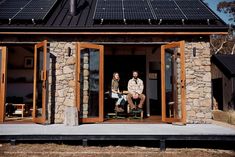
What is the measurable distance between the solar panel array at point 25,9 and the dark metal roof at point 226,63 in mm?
10075

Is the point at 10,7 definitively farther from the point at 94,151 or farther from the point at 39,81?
the point at 94,151

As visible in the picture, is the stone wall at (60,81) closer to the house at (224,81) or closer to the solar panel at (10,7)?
the solar panel at (10,7)

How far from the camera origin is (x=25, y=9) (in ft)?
31.1

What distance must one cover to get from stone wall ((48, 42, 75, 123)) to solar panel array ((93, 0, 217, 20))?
151cm

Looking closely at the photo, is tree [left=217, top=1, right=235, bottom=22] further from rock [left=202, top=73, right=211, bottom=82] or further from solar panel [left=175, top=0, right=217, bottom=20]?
rock [left=202, top=73, right=211, bottom=82]

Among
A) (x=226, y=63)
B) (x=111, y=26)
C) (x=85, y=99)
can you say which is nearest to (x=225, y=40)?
(x=226, y=63)

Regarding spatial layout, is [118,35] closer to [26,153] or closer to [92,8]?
[92,8]

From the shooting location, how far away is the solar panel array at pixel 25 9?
28.7 ft

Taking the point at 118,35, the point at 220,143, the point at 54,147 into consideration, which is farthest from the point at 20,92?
the point at 220,143

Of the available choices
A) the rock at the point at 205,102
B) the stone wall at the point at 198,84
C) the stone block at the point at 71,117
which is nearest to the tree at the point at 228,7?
→ the stone wall at the point at 198,84

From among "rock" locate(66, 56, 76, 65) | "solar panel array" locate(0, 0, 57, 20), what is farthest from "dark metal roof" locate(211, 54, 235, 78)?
"solar panel array" locate(0, 0, 57, 20)

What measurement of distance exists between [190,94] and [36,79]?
15.8ft

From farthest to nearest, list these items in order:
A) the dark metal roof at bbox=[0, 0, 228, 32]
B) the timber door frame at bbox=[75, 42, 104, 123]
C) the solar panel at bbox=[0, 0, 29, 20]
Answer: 1. the solar panel at bbox=[0, 0, 29, 20]
2. the dark metal roof at bbox=[0, 0, 228, 32]
3. the timber door frame at bbox=[75, 42, 104, 123]

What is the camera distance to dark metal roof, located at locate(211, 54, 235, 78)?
1505cm
